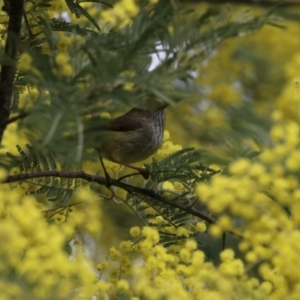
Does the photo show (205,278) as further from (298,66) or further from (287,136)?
(298,66)

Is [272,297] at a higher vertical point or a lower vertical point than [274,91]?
higher

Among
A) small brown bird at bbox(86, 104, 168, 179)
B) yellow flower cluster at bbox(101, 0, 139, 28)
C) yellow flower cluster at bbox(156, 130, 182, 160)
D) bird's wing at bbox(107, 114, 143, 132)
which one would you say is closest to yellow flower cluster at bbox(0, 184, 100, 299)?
yellow flower cluster at bbox(101, 0, 139, 28)

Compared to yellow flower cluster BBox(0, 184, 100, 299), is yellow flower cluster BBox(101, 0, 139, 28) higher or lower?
higher

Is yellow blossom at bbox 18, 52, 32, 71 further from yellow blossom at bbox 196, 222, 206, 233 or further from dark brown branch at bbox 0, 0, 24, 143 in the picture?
yellow blossom at bbox 196, 222, 206, 233

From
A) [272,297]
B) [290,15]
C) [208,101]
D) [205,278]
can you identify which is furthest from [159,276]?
[208,101]

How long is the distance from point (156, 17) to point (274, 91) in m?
5.21

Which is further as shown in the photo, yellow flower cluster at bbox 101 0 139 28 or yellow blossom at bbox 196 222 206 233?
yellow blossom at bbox 196 222 206 233

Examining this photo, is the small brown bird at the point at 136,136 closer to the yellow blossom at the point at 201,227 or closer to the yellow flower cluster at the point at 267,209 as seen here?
the yellow blossom at the point at 201,227

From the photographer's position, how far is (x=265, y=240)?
6.40 feet

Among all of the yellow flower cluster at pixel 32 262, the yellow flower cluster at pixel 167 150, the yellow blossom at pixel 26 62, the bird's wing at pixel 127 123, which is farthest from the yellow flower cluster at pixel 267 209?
the bird's wing at pixel 127 123

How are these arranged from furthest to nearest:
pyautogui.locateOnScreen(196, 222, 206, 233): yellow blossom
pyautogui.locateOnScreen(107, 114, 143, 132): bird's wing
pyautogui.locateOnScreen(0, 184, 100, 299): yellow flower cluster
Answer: pyautogui.locateOnScreen(107, 114, 143, 132): bird's wing
pyautogui.locateOnScreen(196, 222, 206, 233): yellow blossom
pyautogui.locateOnScreen(0, 184, 100, 299): yellow flower cluster

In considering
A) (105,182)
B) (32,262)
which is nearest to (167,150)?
(105,182)

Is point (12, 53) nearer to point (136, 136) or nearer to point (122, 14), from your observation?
point (122, 14)

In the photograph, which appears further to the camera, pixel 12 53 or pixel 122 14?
pixel 122 14
